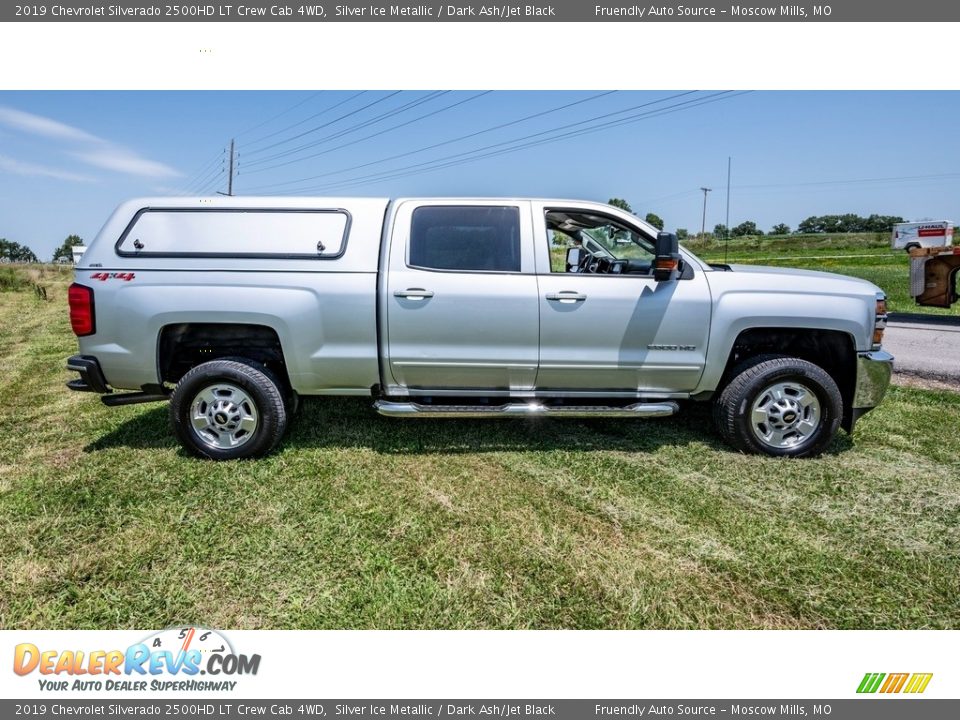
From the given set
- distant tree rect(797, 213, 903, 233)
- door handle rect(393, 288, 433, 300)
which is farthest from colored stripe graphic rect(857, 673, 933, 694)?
distant tree rect(797, 213, 903, 233)

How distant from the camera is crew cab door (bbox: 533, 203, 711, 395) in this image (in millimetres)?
3986

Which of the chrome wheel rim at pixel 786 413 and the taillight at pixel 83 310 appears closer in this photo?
the taillight at pixel 83 310

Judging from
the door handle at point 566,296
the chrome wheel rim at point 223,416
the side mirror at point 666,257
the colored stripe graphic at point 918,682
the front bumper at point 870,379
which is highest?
the side mirror at point 666,257

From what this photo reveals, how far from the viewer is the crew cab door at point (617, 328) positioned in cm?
399

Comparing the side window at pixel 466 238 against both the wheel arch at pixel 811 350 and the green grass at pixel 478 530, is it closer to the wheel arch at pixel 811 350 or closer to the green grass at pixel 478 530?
the green grass at pixel 478 530

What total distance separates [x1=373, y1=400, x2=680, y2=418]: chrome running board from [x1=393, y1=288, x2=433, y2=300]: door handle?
0.79 metres

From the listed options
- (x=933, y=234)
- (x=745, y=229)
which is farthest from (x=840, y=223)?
(x=933, y=234)

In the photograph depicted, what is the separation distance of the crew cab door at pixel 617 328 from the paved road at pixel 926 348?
4354 millimetres

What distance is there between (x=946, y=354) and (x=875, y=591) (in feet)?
22.1

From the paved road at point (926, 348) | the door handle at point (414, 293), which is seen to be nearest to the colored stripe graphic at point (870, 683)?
the door handle at point (414, 293)

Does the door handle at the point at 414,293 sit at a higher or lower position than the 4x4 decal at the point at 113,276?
lower

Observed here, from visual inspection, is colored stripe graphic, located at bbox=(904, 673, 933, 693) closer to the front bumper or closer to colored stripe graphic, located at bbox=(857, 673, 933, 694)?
colored stripe graphic, located at bbox=(857, 673, 933, 694)

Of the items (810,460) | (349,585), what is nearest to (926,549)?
(810,460)

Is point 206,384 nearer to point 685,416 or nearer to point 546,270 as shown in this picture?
point 546,270
